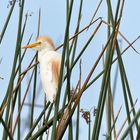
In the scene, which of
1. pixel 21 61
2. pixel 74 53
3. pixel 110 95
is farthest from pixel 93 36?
pixel 21 61

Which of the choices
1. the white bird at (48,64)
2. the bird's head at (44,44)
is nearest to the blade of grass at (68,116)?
the white bird at (48,64)

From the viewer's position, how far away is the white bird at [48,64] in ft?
6.29

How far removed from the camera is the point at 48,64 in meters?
2.01

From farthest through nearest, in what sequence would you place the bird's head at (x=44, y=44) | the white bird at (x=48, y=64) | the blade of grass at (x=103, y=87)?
1. the bird's head at (x=44, y=44)
2. the white bird at (x=48, y=64)
3. the blade of grass at (x=103, y=87)

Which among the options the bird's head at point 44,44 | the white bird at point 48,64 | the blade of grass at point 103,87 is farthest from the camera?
the bird's head at point 44,44

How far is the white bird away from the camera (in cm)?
192

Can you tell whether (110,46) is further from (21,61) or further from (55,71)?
(55,71)

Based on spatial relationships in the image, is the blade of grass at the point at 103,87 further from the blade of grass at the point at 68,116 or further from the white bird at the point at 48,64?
the white bird at the point at 48,64

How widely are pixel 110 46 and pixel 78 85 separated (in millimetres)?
235

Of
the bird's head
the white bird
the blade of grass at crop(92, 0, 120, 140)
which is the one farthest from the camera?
the bird's head

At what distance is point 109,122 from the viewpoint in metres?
1.43

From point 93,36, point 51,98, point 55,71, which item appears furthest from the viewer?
point 55,71

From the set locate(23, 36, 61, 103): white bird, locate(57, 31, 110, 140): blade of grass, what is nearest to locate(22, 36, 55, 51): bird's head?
locate(23, 36, 61, 103): white bird

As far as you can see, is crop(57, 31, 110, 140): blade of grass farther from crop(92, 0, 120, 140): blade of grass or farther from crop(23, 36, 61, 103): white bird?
crop(23, 36, 61, 103): white bird
